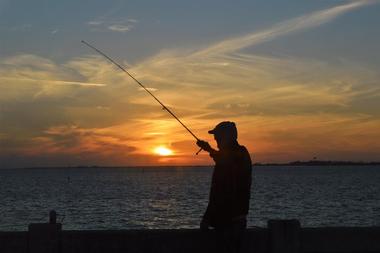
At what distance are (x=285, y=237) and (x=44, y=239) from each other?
2942mm

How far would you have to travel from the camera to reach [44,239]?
746 centimetres

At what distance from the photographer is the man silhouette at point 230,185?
6.93 meters

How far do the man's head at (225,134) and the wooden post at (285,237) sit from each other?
1.28m

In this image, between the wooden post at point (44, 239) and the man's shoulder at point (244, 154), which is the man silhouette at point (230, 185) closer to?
the man's shoulder at point (244, 154)

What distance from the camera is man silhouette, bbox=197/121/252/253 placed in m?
6.93

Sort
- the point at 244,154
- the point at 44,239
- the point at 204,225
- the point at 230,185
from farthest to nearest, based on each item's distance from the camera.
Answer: the point at 44,239 < the point at 204,225 < the point at 244,154 < the point at 230,185

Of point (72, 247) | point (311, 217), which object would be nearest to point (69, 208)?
point (311, 217)

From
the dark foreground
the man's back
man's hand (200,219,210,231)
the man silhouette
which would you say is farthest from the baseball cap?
the dark foreground

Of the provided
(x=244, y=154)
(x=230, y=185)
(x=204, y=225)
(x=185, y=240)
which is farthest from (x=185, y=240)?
(x=244, y=154)

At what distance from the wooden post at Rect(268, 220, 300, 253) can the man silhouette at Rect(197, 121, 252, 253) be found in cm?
62

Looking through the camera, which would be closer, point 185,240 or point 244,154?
point 244,154

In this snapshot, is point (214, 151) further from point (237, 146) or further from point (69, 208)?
point (69, 208)

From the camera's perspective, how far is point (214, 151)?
7.19m

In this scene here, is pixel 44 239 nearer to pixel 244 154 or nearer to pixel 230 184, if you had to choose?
pixel 230 184
